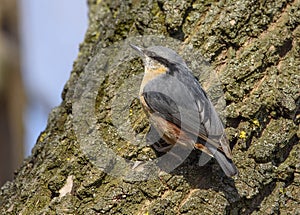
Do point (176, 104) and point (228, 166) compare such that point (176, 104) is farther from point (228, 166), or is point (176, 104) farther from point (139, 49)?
point (228, 166)

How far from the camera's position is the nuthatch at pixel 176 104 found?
2943mm

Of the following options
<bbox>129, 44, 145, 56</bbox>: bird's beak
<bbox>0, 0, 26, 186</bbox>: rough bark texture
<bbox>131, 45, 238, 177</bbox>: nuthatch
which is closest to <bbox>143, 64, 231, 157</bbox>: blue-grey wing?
<bbox>131, 45, 238, 177</bbox>: nuthatch

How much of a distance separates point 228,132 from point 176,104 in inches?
16.5

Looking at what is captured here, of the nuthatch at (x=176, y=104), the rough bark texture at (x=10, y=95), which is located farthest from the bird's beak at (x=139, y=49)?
the rough bark texture at (x=10, y=95)

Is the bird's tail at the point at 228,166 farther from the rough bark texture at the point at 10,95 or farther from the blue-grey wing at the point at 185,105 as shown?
the rough bark texture at the point at 10,95

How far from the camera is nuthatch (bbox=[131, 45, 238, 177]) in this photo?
9.66 ft

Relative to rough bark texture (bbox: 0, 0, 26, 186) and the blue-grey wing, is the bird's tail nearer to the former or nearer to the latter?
the blue-grey wing

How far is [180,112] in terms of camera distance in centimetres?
314

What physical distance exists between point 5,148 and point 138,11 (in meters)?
3.00

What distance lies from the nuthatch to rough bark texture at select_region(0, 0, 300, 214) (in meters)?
0.08

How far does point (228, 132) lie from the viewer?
288cm

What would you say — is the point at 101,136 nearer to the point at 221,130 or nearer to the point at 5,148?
the point at 221,130

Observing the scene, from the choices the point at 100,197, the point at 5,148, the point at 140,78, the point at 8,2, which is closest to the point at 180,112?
the point at 140,78

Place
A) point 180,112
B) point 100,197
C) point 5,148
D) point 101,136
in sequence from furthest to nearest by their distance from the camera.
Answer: point 5,148 → point 180,112 → point 101,136 → point 100,197
